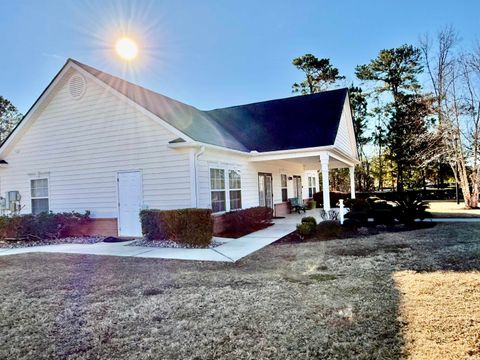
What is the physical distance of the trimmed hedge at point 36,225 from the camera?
36.8 ft

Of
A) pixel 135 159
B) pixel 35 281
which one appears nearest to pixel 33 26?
pixel 135 159

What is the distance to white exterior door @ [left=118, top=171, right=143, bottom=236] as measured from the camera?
1136cm

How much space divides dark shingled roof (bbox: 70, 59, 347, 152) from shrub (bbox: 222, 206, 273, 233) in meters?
2.53

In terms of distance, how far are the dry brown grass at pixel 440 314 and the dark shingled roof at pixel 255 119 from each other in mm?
7519

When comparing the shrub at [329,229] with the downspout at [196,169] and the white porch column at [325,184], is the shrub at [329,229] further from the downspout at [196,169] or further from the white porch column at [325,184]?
the downspout at [196,169]

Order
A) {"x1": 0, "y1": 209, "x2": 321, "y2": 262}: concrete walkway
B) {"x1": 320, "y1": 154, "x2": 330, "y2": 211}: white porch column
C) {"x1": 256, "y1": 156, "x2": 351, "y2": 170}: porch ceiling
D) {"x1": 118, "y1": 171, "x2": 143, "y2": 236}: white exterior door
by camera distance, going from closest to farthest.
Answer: {"x1": 0, "y1": 209, "x2": 321, "y2": 262}: concrete walkway → {"x1": 118, "y1": 171, "x2": 143, "y2": 236}: white exterior door → {"x1": 320, "y1": 154, "x2": 330, "y2": 211}: white porch column → {"x1": 256, "y1": 156, "x2": 351, "y2": 170}: porch ceiling


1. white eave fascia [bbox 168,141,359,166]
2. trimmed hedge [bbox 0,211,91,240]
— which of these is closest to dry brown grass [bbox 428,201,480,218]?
white eave fascia [bbox 168,141,359,166]

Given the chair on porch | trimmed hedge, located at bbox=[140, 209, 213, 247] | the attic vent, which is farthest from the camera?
the chair on porch

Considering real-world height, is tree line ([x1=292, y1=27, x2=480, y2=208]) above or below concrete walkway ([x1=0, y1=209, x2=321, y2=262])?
above

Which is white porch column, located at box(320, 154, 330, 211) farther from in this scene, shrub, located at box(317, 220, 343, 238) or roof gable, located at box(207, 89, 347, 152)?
shrub, located at box(317, 220, 343, 238)

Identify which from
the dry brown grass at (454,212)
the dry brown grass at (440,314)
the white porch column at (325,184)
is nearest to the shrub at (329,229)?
the white porch column at (325,184)

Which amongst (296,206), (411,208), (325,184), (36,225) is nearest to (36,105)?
(36,225)

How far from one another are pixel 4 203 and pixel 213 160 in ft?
28.9

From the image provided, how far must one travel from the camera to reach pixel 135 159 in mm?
11344
